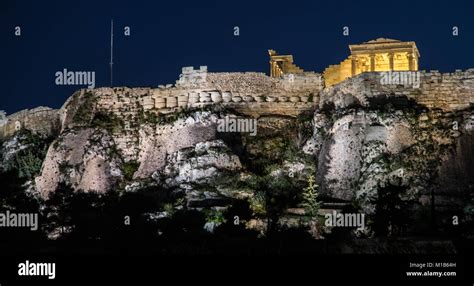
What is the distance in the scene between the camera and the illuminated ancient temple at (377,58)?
44.4m

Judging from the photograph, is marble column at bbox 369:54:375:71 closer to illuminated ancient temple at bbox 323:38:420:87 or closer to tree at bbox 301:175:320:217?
illuminated ancient temple at bbox 323:38:420:87

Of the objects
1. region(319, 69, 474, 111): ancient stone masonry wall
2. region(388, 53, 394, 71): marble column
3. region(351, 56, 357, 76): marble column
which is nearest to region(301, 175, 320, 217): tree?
region(319, 69, 474, 111): ancient stone masonry wall

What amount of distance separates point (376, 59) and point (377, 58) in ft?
0.28

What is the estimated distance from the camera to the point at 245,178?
3309 centimetres

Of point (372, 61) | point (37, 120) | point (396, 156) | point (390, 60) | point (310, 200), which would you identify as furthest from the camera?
point (372, 61)

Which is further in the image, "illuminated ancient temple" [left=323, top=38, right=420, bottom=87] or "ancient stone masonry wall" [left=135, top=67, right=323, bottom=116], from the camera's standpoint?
"illuminated ancient temple" [left=323, top=38, right=420, bottom=87]

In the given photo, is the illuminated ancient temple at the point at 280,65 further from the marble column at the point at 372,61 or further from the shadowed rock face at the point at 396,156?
the shadowed rock face at the point at 396,156

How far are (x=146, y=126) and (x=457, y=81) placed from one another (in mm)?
13282

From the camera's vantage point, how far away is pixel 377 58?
44.7m

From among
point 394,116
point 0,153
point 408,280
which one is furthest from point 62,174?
point 408,280

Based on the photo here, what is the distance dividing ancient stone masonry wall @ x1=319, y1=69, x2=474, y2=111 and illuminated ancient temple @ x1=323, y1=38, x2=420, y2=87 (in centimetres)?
852

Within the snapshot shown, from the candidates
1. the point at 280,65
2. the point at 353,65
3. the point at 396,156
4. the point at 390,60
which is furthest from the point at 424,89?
the point at 280,65

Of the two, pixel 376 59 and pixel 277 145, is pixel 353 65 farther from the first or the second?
pixel 277 145

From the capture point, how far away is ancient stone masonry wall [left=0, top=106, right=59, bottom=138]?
138ft
